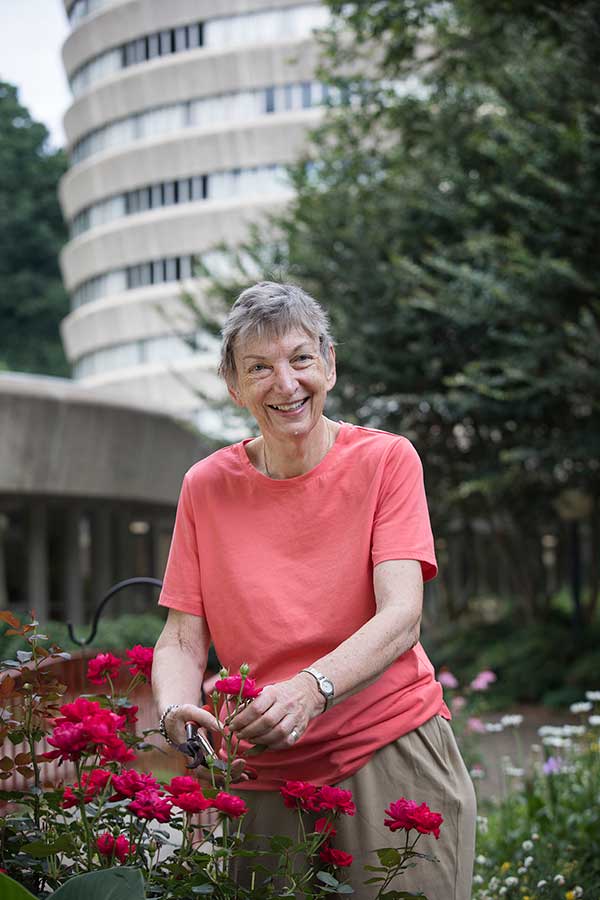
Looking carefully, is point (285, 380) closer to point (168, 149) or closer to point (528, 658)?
point (528, 658)

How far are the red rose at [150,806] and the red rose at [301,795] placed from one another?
22 centimetres

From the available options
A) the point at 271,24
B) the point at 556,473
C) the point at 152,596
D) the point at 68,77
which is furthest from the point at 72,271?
the point at 556,473

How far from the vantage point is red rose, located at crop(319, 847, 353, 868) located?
2107 millimetres

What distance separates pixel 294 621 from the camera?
2.35m

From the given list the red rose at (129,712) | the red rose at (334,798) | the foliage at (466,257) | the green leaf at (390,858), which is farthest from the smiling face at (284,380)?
the foliage at (466,257)

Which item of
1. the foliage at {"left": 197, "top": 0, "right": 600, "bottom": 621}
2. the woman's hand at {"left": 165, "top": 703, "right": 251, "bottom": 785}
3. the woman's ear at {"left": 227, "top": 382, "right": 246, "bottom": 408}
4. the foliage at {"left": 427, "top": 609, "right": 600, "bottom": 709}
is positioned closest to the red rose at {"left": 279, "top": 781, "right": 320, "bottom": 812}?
the woman's hand at {"left": 165, "top": 703, "right": 251, "bottom": 785}

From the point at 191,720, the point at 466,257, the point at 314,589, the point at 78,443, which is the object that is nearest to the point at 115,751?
the point at 191,720

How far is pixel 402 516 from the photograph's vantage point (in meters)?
2.39

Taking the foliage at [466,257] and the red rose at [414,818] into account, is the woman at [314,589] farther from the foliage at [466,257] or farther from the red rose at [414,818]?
the foliage at [466,257]

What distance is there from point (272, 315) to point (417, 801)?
102cm

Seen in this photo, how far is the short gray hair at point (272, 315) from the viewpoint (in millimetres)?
2426

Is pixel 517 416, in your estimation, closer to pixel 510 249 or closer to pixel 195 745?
pixel 510 249

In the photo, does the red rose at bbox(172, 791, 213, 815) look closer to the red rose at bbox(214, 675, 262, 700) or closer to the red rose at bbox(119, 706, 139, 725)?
the red rose at bbox(214, 675, 262, 700)

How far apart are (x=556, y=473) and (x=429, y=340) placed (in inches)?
126
